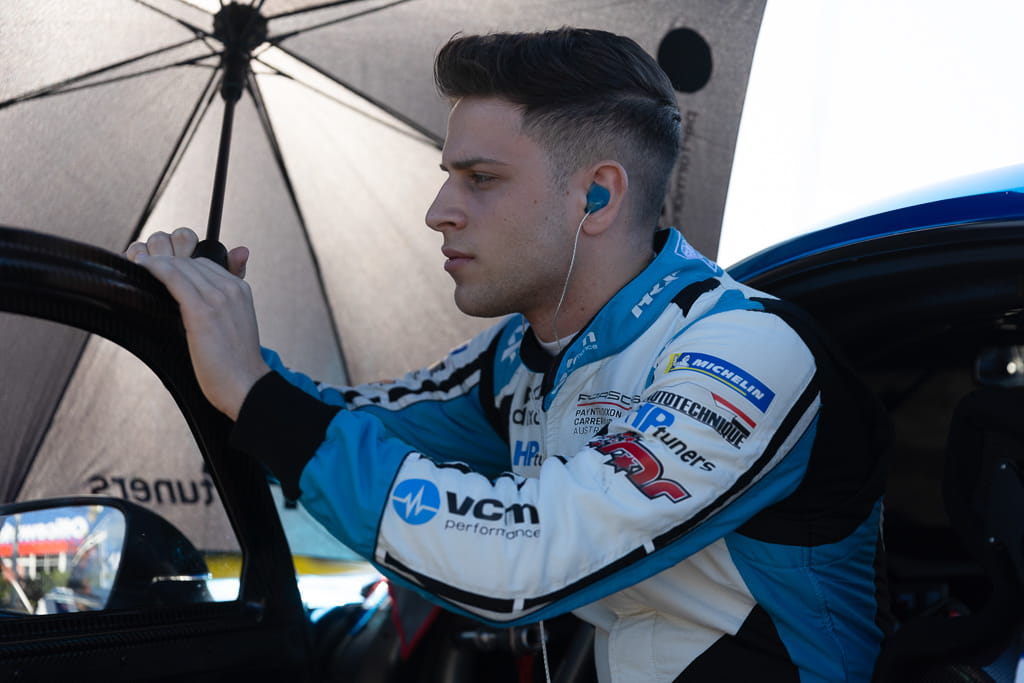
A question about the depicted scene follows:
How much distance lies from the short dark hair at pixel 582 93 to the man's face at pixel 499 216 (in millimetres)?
37

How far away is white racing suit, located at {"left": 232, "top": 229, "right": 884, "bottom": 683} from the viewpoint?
4.03 ft

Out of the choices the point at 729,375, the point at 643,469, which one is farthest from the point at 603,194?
the point at 643,469

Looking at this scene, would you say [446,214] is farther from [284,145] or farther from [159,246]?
[284,145]

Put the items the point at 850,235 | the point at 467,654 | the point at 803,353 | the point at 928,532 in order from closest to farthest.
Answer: the point at 803,353 < the point at 467,654 < the point at 850,235 < the point at 928,532

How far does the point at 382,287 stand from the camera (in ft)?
9.18

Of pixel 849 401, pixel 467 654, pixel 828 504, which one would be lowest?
pixel 467 654

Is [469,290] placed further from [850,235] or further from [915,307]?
[915,307]

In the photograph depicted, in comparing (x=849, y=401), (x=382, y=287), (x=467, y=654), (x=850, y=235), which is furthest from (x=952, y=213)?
(x=382, y=287)

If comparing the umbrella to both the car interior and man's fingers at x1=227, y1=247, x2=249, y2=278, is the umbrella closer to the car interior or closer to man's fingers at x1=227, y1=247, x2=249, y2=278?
man's fingers at x1=227, y1=247, x2=249, y2=278

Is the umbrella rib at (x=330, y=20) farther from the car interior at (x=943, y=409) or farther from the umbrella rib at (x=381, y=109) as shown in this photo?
the car interior at (x=943, y=409)

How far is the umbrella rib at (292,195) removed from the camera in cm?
258

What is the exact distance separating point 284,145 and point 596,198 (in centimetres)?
115

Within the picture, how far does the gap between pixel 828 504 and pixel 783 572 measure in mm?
132

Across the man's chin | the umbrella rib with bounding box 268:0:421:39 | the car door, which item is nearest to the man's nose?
the man's chin
